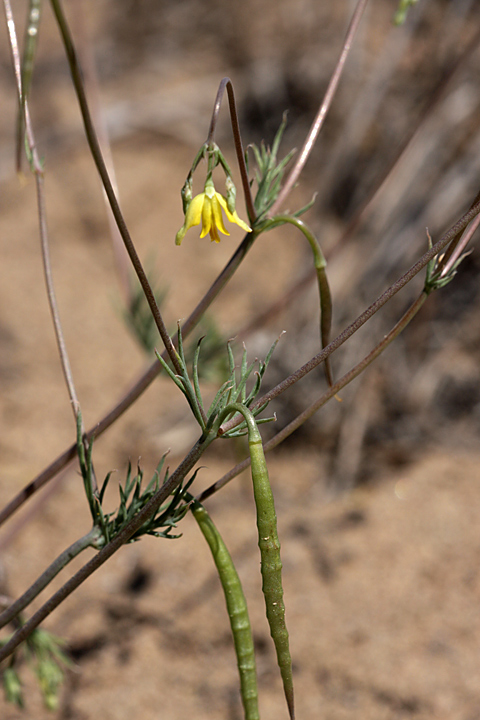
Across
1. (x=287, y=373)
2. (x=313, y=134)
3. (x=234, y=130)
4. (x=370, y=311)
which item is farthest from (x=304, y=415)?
(x=287, y=373)

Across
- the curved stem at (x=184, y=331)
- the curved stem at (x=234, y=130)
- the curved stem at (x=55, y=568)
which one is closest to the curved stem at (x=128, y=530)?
the curved stem at (x=55, y=568)

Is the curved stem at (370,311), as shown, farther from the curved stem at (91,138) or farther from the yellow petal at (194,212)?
the yellow petal at (194,212)

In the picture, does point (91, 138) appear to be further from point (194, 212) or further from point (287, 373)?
point (287, 373)

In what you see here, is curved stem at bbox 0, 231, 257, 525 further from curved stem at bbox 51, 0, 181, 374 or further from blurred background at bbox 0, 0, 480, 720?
blurred background at bbox 0, 0, 480, 720

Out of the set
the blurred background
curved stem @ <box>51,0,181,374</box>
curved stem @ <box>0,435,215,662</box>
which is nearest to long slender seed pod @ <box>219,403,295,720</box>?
curved stem @ <box>0,435,215,662</box>

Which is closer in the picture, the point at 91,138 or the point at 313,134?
the point at 91,138
